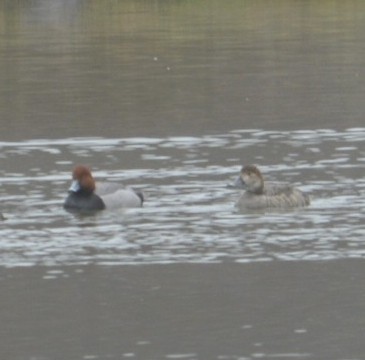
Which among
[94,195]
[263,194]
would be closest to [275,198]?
[263,194]

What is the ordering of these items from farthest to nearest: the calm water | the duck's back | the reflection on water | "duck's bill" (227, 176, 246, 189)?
"duck's bill" (227, 176, 246, 189) < the duck's back < the reflection on water < the calm water

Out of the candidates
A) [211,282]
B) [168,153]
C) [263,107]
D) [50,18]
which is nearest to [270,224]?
[211,282]

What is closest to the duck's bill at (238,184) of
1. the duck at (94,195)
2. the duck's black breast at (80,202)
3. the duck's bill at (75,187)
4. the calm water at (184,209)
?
the calm water at (184,209)

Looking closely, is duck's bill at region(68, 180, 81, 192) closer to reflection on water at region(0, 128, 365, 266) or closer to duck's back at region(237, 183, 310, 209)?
reflection on water at region(0, 128, 365, 266)

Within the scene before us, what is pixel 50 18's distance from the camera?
50906 millimetres

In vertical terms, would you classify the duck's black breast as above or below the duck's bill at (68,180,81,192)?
below

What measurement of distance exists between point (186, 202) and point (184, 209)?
43 cm

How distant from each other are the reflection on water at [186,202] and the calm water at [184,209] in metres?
0.03

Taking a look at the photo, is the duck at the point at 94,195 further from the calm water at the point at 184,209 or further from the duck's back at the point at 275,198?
the duck's back at the point at 275,198

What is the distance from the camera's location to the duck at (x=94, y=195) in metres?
17.5

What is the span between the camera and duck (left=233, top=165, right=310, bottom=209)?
56.6 ft

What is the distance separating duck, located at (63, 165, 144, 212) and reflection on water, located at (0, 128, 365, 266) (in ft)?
0.37

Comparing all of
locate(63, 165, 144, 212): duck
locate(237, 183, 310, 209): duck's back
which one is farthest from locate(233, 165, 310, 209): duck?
locate(63, 165, 144, 212): duck

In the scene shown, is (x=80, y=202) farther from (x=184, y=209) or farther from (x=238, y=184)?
(x=238, y=184)
